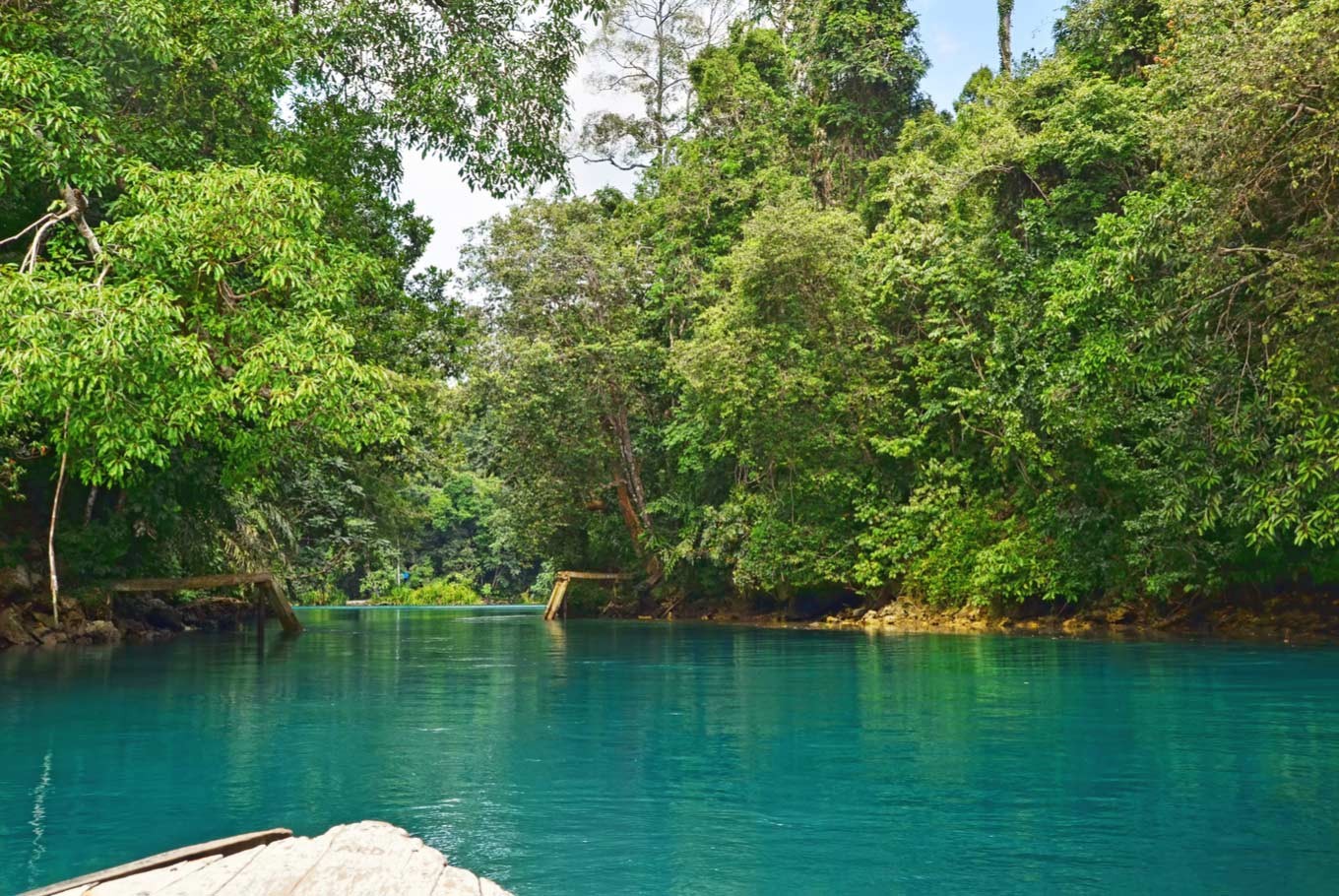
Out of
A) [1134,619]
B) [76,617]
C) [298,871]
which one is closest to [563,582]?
[76,617]

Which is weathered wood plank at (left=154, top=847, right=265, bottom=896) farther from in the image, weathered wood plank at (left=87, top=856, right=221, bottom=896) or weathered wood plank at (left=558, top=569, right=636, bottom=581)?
weathered wood plank at (left=558, top=569, right=636, bottom=581)

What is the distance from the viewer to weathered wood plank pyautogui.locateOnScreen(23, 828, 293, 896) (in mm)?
3183

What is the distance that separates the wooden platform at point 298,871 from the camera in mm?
3156

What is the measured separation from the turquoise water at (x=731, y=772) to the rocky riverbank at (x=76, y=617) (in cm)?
376

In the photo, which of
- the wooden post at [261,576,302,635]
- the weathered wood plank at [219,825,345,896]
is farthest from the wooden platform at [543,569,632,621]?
the weathered wood plank at [219,825,345,896]

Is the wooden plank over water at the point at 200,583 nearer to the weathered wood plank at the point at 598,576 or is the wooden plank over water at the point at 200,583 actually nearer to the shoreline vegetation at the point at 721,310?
the shoreline vegetation at the point at 721,310

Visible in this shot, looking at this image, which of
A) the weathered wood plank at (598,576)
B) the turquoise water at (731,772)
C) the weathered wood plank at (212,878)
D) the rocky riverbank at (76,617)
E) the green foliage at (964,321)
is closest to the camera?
the weathered wood plank at (212,878)

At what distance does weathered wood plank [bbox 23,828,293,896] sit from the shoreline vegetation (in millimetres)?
6535

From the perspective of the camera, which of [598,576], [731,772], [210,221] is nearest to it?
[731,772]

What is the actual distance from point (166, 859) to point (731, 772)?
16.0 feet

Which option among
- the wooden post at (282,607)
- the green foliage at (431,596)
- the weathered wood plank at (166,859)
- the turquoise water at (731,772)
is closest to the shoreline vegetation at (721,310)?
the wooden post at (282,607)

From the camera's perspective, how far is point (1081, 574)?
2227 cm

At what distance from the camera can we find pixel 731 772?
25.7ft

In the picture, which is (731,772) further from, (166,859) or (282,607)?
(282,607)
